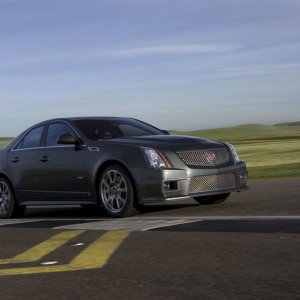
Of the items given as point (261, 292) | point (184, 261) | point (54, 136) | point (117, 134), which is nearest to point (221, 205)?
point (117, 134)

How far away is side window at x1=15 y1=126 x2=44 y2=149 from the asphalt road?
5.34 feet

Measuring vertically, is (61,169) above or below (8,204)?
above

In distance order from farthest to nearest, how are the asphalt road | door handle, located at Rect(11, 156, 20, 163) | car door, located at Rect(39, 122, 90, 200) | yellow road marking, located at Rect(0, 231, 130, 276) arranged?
door handle, located at Rect(11, 156, 20, 163) → car door, located at Rect(39, 122, 90, 200) → yellow road marking, located at Rect(0, 231, 130, 276) → the asphalt road

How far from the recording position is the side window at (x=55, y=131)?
10.0 m

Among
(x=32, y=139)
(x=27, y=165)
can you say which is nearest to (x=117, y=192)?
(x=27, y=165)

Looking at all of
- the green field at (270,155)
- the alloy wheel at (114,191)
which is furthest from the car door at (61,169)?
the green field at (270,155)

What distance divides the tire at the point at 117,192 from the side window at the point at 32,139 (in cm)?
176

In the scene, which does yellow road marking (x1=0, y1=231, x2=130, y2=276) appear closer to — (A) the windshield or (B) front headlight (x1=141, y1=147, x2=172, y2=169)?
(B) front headlight (x1=141, y1=147, x2=172, y2=169)

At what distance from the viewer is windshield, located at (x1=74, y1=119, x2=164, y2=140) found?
971 cm

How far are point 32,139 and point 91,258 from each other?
490cm

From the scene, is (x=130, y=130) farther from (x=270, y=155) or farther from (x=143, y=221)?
(x=270, y=155)

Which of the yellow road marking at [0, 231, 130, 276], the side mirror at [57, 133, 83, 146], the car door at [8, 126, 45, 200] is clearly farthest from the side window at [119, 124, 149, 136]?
the yellow road marking at [0, 231, 130, 276]

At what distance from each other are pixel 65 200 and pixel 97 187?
2.56 ft

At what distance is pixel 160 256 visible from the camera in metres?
5.92
